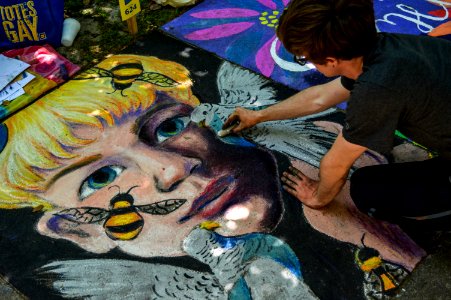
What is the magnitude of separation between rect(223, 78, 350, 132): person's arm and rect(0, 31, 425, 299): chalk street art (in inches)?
4.5

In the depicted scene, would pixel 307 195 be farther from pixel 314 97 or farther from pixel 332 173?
pixel 314 97

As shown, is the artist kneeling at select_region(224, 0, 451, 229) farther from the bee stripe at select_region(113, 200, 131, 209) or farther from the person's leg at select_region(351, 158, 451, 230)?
the bee stripe at select_region(113, 200, 131, 209)

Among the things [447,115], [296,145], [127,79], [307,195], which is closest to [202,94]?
[127,79]

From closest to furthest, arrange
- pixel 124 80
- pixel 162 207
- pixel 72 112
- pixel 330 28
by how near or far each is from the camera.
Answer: pixel 330 28
pixel 162 207
pixel 72 112
pixel 124 80

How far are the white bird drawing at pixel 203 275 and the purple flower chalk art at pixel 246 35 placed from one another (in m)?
1.41

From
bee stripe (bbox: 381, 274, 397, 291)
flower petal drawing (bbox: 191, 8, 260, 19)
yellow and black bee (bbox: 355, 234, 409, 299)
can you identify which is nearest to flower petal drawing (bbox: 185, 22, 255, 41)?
flower petal drawing (bbox: 191, 8, 260, 19)

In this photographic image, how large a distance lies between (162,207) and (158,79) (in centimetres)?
115

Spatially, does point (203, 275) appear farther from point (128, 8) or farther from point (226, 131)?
point (128, 8)

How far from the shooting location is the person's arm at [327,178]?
2.10m

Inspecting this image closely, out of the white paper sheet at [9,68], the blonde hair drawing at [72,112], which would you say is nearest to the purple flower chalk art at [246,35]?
the blonde hair drawing at [72,112]

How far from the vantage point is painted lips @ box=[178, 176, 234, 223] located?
102 inches

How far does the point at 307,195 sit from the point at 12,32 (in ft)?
8.37

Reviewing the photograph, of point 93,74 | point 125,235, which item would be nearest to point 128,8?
point 93,74

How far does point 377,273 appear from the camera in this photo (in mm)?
2336
